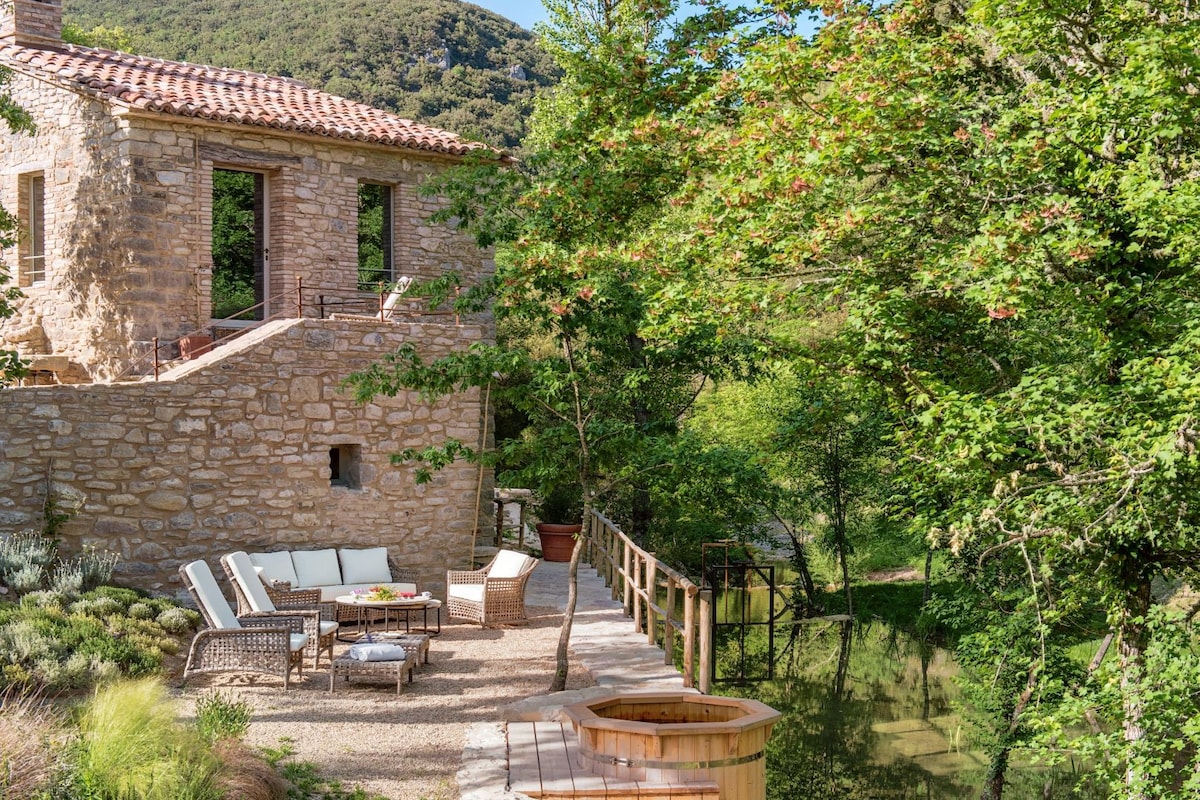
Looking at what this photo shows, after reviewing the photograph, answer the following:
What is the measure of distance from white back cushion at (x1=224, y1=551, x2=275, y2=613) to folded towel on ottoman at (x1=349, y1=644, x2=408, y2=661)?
132 cm

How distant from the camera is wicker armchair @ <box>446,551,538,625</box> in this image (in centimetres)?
1167

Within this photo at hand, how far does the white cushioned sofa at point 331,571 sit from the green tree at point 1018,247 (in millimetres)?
4454

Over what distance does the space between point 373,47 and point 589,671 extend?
1519 inches

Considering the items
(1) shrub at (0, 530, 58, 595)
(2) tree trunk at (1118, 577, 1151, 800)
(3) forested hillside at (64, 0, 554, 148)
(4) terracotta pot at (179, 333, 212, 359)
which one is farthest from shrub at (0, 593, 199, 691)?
(3) forested hillside at (64, 0, 554, 148)

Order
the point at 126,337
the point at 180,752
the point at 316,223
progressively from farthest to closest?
the point at 316,223 → the point at 126,337 → the point at 180,752

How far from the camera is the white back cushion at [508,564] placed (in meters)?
11.9

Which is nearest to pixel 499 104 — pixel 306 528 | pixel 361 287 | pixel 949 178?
pixel 361 287

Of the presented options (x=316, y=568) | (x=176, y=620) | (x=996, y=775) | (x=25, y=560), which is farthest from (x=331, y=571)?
(x=996, y=775)

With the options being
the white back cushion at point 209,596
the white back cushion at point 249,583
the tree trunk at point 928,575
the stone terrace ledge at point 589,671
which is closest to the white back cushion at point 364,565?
the white back cushion at point 249,583

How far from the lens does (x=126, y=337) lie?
13.2 m

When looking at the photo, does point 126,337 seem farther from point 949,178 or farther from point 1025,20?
point 1025,20

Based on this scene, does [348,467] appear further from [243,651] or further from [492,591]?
[243,651]

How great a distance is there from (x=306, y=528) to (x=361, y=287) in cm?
403

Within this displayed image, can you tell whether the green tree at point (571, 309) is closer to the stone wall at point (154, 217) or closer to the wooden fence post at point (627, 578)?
the wooden fence post at point (627, 578)
